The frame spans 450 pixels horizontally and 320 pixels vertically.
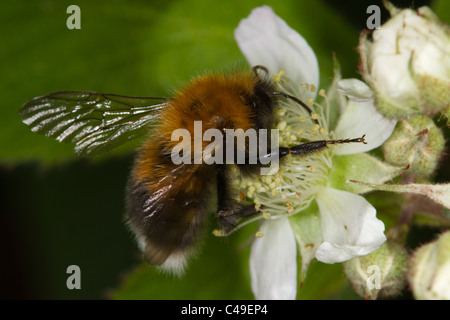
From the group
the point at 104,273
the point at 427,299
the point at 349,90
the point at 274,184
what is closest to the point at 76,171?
the point at 104,273

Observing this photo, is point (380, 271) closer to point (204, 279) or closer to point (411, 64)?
point (411, 64)

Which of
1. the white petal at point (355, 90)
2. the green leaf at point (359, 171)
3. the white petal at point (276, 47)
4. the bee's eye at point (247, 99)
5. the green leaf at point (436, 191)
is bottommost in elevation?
the green leaf at point (436, 191)

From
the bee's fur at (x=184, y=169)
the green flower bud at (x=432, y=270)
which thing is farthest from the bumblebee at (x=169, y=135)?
the green flower bud at (x=432, y=270)

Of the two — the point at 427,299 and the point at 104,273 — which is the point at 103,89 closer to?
the point at 104,273

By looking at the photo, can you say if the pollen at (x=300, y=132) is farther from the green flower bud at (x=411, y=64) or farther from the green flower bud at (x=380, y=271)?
the green flower bud at (x=380, y=271)

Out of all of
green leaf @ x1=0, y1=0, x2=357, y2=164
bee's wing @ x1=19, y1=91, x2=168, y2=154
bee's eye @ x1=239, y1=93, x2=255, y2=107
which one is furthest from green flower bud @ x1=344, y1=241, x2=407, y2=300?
green leaf @ x1=0, y1=0, x2=357, y2=164

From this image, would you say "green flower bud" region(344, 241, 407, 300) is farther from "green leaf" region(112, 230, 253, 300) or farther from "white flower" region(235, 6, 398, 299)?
"green leaf" region(112, 230, 253, 300)
